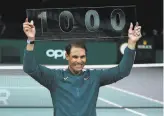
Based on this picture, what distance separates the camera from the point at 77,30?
5.11 meters

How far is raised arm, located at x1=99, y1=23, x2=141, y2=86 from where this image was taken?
2.84 meters

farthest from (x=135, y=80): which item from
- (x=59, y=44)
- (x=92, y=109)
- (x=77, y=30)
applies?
(x=92, y=109)

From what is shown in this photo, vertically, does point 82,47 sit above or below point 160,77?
above

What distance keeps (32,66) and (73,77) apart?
0.83 feet

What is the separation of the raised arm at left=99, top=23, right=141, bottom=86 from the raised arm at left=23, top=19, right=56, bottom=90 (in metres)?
0.32

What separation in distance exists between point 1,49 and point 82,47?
5855 millimetres

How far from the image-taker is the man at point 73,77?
2.72 metres

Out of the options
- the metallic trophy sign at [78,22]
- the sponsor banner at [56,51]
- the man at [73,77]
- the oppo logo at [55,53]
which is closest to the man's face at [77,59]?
the man at [73,77]

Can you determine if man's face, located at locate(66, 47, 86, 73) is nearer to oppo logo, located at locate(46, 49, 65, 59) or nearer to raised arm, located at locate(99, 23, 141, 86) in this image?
raised arm, located at locate(99, 23, 141, 86)

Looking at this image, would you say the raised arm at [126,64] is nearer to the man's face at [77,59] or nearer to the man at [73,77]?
the man at [73,77]

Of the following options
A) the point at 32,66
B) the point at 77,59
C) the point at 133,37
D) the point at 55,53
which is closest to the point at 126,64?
the point at 133,37

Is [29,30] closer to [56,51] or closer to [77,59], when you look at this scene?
[77,59]

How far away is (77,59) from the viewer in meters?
2.76

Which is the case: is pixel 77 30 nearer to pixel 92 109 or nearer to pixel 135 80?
pixel 92 109
